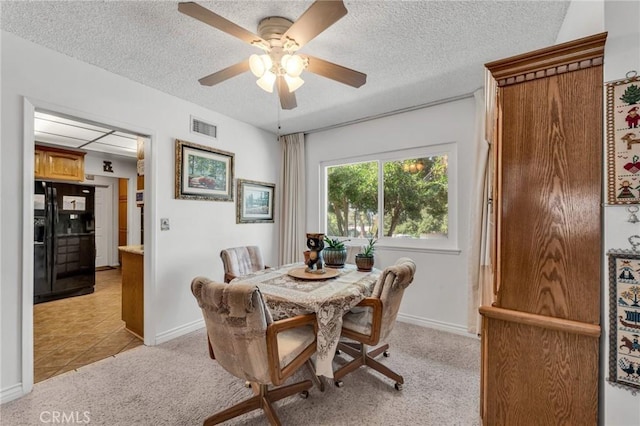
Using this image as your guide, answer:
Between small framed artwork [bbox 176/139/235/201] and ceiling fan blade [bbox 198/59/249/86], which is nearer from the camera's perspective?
ceiling fan blade [bbox 198/59/249/86]

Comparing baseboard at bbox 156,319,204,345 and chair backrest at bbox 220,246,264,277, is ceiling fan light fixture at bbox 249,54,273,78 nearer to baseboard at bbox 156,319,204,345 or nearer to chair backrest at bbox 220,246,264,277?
chair backrest at bbox 220,246,264,277

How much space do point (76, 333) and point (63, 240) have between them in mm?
2021

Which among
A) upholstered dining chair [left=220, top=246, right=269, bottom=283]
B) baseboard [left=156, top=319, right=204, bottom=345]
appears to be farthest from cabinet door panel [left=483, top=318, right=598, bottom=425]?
baseboard [left=156, top=319, right=204, bottom=345]

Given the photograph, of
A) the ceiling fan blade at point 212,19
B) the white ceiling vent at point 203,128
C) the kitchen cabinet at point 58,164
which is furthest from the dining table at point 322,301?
the kitchen cabinet at point 58,164

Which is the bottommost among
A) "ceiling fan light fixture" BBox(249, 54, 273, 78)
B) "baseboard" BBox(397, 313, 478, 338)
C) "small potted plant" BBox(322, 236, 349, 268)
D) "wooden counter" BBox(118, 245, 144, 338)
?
"baseboard" BBox(397, 313, 478, 338)

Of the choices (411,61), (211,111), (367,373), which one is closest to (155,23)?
(211,111)

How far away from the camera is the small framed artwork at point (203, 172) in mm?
2877

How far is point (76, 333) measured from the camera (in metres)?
2.87

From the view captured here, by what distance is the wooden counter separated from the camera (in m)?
2.76

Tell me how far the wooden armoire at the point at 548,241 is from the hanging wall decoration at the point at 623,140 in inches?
1.2

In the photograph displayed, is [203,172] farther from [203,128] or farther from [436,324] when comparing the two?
[436,324]

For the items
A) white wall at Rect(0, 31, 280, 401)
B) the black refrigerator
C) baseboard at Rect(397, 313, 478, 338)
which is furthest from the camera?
the black refrigerator

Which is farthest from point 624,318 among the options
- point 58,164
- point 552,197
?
point 58,164

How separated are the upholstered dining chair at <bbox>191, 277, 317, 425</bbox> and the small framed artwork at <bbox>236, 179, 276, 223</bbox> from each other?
7.33 ft
